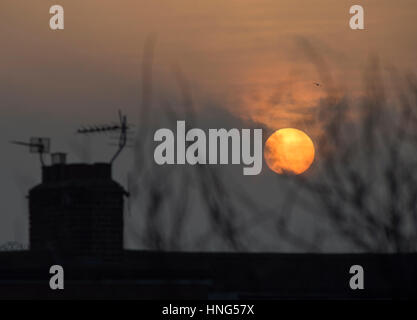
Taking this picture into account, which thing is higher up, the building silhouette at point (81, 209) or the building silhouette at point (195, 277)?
the building silhouette at point (81, 209)

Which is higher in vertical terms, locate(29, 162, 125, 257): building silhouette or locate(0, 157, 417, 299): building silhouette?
locate(29, 162, 125, 257): building silhouette

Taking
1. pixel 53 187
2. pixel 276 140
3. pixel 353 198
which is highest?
pixel 53 187

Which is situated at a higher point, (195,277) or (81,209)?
Answer: (81,209)

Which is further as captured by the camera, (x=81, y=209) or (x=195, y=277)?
(x=81, y=209)

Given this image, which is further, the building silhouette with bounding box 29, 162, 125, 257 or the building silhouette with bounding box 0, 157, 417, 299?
the building silhouette with bounding box 29, 162, 125, 257

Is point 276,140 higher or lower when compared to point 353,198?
higher

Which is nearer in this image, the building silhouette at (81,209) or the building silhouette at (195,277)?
the building silhouette at (195,277)

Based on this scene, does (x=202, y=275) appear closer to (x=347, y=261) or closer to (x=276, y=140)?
(x=347, y=261)

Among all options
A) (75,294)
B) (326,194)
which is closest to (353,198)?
(326,194)

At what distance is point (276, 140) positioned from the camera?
17.1m

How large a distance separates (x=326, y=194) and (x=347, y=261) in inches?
2035
